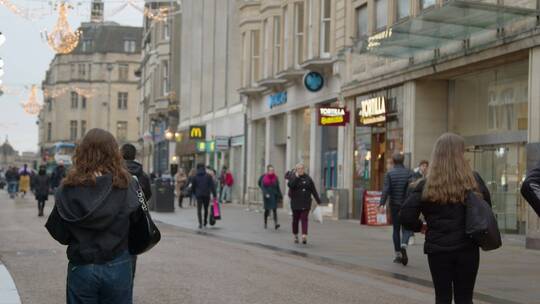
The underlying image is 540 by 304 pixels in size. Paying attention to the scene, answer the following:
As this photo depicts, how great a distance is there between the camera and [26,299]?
985 centimetres

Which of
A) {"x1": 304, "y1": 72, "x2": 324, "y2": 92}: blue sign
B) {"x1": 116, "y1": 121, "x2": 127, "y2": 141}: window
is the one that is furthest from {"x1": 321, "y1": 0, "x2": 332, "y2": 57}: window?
{"x1": 116, "y1": 121, "x2": 127, "y2": 141}: window

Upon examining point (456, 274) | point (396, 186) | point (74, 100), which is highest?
point (74, 100)

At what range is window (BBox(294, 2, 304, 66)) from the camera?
34719 mm

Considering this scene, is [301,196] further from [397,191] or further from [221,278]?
[221,278]

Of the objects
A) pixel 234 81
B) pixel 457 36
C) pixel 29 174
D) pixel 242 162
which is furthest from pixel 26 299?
pixel 29 174

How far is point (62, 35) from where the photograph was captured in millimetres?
30219

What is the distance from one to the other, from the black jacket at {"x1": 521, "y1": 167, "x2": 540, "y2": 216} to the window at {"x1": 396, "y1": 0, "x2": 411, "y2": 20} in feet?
65.2

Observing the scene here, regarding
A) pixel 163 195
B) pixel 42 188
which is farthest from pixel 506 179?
pixel 163 195

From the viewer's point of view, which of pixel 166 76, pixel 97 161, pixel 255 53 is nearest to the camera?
pixel 97 161

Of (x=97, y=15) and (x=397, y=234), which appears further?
(x=97, y=15)

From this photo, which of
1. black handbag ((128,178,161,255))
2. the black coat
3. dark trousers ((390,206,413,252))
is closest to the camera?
black handbag ((128,178,161,255))

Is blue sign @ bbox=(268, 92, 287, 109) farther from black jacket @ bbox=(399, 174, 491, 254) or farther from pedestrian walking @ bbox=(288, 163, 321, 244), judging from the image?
black jacket @ bbox=(399, 174, 491, 254)

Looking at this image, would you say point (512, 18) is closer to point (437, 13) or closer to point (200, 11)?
point (437, 13)

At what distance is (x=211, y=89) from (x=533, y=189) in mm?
46834
